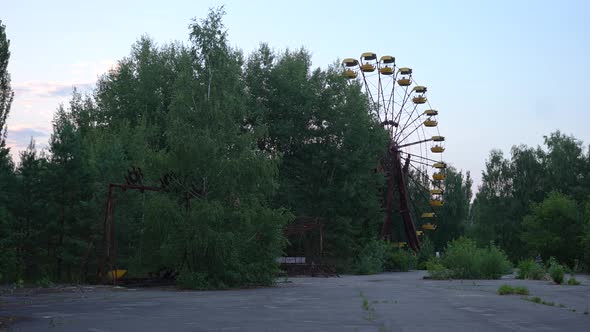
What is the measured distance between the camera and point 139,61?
59094mm

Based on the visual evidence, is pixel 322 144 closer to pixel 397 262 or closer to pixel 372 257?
pixel 372 257

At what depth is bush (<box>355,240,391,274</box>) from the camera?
156ft

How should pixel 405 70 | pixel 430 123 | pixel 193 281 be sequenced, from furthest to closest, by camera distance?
pixel 430 123 → pixel 405 70 → pixel 193 281

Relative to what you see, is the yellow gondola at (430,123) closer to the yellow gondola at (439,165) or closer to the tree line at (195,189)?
the yellow gondola at (439,165)

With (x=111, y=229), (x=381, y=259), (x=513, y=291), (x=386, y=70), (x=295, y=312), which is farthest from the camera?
(x=386, y=70)

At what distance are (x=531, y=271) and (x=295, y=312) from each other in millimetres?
20691

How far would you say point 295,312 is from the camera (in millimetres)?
15703

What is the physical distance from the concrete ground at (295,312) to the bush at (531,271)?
10363mm

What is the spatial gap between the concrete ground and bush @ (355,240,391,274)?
25.4 metres

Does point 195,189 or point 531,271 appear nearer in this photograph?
point 195,189

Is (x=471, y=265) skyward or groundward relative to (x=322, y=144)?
groundward

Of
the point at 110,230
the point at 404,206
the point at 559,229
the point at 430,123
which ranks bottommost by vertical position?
the point at 110,230

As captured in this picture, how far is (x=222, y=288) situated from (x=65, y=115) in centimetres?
4192

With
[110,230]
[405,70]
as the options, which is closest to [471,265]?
[110,230]
